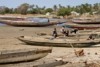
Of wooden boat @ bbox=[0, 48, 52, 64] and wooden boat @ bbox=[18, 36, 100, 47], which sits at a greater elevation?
wooden boat @ bbox=[0, 48, 52, 64]

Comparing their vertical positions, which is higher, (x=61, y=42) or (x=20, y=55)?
(x=20, y=55)

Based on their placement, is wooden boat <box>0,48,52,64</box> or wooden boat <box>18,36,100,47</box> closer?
wooden boat <box>0,48,52,64</box>

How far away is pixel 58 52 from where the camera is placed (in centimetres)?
2067

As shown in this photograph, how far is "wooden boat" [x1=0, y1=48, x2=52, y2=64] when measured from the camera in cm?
1472

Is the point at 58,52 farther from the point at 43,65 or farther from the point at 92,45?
the point at 43,65

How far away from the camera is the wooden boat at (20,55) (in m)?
14.7

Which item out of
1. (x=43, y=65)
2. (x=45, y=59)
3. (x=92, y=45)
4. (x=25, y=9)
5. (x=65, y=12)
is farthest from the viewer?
(x=25, y=9)

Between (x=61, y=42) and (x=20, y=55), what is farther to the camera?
(x=61, y=42)

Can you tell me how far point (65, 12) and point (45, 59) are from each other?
296 ft

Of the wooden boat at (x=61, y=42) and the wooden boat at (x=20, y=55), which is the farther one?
the wooden boat at (x=61, y=42)

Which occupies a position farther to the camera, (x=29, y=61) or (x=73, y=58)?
(x=73, y=58)

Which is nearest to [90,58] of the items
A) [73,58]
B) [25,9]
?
[73,58]

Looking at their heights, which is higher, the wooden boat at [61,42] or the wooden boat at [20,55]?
the wooden boat at [20,55]

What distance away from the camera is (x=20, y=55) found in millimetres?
15141
